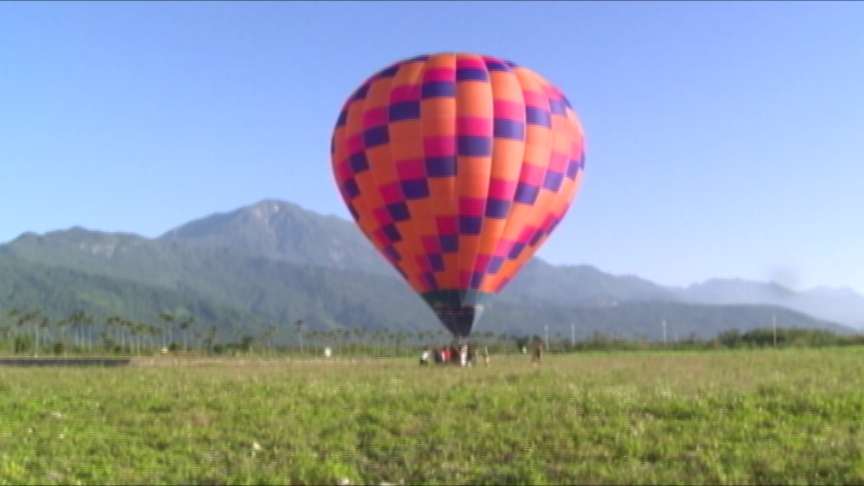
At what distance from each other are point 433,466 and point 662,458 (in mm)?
3378

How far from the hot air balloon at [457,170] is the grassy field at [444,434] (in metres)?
25.3

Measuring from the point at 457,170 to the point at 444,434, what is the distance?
31.8 meters

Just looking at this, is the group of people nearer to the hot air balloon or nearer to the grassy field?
the hot air balloon

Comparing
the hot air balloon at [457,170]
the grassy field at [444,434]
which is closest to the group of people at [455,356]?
the hot air balloon at [457,170]

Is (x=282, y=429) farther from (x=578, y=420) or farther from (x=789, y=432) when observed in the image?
(x=789, y=432)

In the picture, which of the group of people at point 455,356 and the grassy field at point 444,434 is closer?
the grassy field at point 444,434

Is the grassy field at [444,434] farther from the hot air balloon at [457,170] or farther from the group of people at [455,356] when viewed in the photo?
the group of people at [455,356]

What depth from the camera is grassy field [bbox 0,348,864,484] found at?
12.0m

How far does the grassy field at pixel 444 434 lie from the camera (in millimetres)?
12031

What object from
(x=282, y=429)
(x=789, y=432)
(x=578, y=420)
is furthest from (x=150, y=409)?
(x=789, y=432)

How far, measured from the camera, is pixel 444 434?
1466cm

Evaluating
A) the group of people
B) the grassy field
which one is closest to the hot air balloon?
the group of people

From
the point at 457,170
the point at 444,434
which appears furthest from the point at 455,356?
the point at 444,434

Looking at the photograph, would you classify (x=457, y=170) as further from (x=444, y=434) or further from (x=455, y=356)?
(x=444, y=434)
